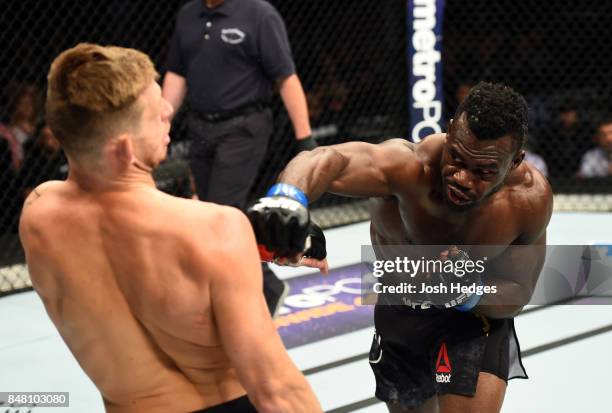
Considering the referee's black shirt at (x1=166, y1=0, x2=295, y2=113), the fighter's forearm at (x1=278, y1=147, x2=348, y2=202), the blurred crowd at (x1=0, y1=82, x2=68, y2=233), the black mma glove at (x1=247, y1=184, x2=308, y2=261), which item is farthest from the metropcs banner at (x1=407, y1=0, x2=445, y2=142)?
the black mma glove at (x1=247, y1=184, x2=308, y2=261)

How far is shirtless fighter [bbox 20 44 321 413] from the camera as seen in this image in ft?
4.14

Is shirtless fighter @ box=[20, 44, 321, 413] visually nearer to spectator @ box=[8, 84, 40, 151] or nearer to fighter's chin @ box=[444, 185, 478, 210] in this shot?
fighter's chin @ box=[444, 185, 478, 210]

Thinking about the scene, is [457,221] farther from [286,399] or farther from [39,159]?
[39,159]

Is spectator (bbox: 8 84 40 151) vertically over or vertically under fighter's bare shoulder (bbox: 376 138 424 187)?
under

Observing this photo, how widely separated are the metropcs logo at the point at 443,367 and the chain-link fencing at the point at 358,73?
236 centimetres

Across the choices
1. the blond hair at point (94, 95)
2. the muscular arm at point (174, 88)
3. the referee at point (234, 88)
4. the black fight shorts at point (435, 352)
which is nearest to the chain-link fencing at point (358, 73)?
the muscular arm at point (174, 88)

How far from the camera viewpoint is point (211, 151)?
3.86m

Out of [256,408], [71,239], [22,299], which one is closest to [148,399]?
[256,408]

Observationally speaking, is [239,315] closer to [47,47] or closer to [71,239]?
[71,239]

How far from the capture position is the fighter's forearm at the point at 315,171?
6.15 feet

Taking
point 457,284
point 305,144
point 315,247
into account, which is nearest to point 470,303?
point 457,284

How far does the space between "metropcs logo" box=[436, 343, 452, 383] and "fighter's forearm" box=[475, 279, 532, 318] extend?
15 centimetres

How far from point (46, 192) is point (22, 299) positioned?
325 centimetres

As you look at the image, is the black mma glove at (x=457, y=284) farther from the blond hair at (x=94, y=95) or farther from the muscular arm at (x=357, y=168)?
the blond hair at (x=94, y=95)
